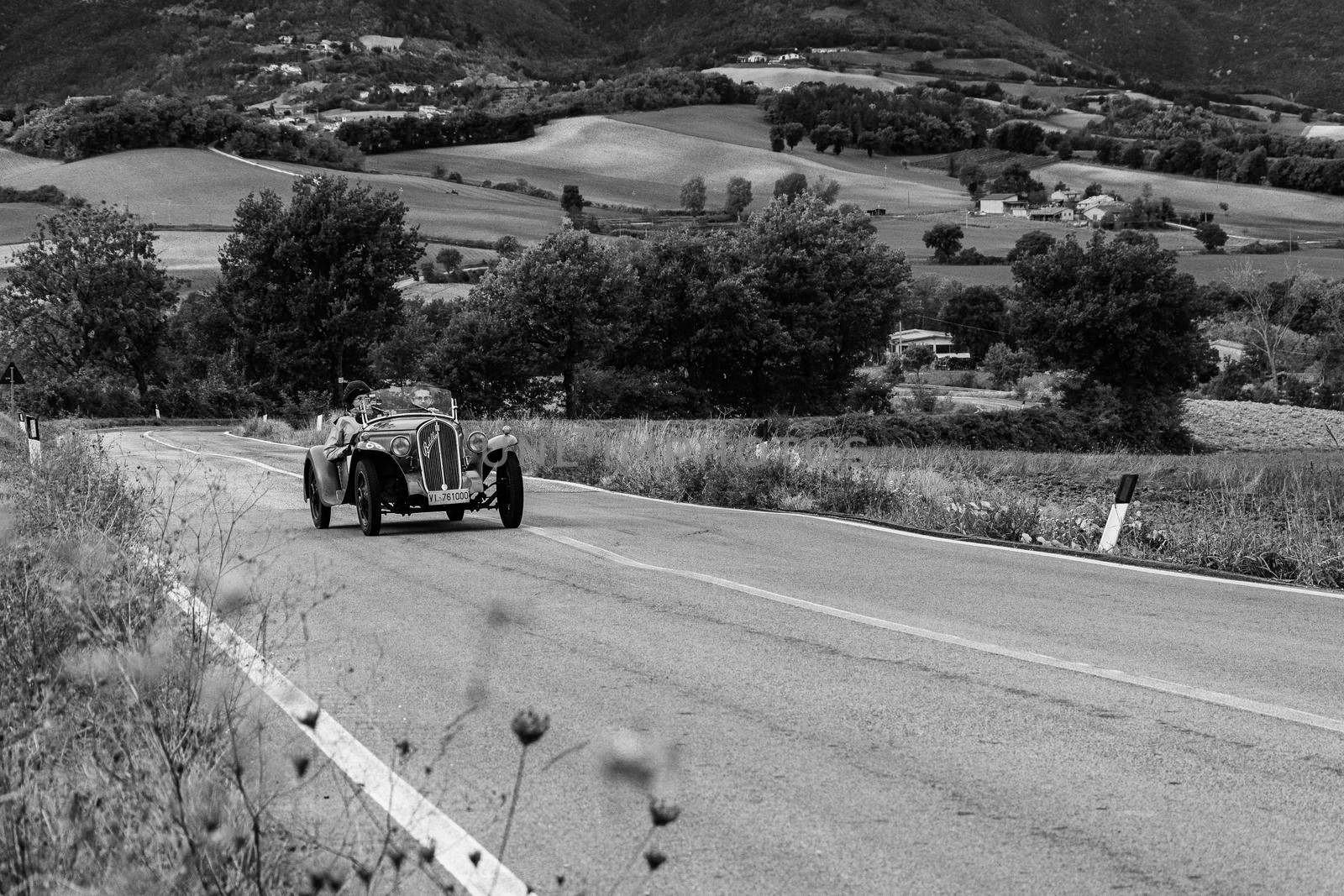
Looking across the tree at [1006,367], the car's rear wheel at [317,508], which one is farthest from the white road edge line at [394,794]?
the tree at [1006,367]

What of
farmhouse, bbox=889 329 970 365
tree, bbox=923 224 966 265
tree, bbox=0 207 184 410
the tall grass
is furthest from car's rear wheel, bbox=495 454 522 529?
tree, bbox=923 224 966 265

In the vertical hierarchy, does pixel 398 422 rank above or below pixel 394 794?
below

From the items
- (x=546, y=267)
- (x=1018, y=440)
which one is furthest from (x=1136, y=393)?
(x=546, y=267)

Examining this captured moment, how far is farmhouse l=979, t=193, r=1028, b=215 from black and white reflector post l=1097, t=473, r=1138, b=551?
128 metres

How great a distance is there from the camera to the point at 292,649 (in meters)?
7.78

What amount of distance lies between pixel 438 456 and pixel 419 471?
0.24 m

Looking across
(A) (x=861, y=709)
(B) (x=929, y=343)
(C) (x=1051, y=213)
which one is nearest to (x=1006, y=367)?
(B) (x=929, y=343)

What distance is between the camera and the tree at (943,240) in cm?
12244

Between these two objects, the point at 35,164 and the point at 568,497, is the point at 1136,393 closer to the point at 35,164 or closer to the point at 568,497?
the point at 568,497

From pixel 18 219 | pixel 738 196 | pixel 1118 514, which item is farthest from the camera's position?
pixel 738 196

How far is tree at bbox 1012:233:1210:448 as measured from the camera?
69.3m

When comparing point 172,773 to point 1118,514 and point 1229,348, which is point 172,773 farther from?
point 1229,348

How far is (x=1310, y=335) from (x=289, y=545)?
96.0 metres

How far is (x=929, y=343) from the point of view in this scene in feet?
381
